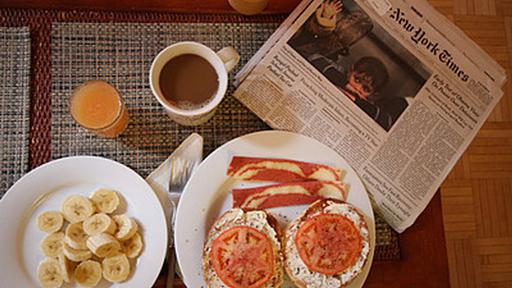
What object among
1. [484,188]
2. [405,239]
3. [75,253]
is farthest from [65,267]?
[484,188]

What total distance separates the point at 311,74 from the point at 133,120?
1.14 ft

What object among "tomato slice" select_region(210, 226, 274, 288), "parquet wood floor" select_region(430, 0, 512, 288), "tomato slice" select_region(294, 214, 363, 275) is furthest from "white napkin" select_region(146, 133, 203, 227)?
"parquet wood floor" select_region(430, 0, 512, 288)

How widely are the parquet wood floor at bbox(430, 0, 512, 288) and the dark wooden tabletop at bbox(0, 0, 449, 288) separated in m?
0.47

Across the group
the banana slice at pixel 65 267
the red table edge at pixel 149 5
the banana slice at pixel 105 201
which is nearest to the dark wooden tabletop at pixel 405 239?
the red table edge at pixel 149 5

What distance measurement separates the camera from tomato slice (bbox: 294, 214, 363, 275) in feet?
2.62

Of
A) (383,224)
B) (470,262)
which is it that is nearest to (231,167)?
(383,224)

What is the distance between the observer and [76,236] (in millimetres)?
813

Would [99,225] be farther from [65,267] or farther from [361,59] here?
[361,59]

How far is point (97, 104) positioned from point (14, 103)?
15cm

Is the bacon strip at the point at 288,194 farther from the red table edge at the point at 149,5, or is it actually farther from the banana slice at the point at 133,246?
the red table edge at the point at 149,5

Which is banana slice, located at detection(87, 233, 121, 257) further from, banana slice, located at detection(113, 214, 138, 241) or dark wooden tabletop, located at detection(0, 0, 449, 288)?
dark wooden tabletop, located at detection(0, 0, 449, 288)

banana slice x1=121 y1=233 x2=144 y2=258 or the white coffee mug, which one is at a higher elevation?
the white coffee mug

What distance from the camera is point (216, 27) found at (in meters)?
0.93

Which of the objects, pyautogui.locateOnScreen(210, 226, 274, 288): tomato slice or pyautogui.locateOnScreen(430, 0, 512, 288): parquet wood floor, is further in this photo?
pyautogui.locateOnScreen(430, 0, 512, 288): parquet wood floor
